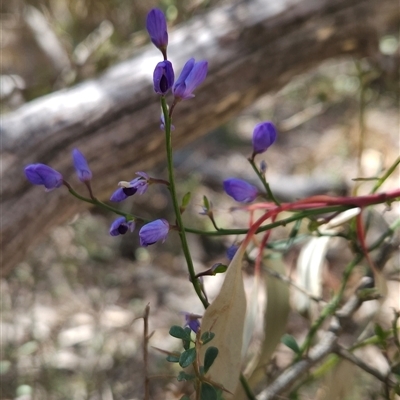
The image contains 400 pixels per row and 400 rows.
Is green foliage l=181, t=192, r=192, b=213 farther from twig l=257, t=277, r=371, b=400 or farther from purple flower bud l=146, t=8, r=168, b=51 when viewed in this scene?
twig l=257, t=277, r=371, b=400

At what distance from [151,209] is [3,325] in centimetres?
84

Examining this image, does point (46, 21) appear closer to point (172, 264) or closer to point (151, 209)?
point (151, 209)

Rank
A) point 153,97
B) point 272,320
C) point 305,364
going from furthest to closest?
1. point 153,97
2. point 272,320
3. point 305,364

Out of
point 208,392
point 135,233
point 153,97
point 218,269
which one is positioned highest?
point 135,233

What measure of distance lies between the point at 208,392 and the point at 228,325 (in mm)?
94

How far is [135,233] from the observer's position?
2.09 m

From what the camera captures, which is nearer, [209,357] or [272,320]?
[209,357]

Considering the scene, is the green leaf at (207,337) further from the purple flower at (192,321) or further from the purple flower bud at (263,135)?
the purple flower bud at (263,135)

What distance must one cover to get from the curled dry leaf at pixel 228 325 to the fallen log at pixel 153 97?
62 centimetres

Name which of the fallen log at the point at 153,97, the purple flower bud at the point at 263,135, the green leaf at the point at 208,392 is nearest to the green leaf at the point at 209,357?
the green leaf at the point at 208,392

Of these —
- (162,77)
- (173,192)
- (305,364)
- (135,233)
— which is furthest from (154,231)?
(135,233)

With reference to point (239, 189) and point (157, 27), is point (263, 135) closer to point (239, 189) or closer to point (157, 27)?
point (239, 189)

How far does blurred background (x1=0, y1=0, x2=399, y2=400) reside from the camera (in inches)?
55.7

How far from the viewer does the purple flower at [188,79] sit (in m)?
0.57
